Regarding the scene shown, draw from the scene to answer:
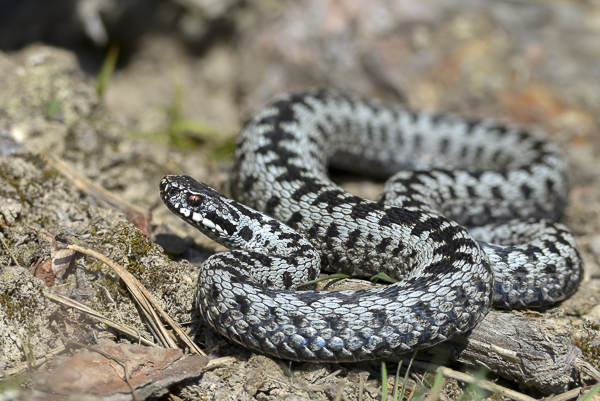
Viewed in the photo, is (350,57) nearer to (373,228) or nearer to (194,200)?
(373,228)

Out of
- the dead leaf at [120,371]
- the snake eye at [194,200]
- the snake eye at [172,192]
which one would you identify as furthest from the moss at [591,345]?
the snake eye at [172,192]

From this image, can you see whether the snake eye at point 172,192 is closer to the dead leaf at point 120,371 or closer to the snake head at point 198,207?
the snake head at point 198,207

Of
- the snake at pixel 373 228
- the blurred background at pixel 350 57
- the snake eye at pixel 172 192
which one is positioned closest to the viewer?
the snake at pixel 373 228

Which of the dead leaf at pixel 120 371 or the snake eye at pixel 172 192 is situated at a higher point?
the snake eye at pixel 172 192

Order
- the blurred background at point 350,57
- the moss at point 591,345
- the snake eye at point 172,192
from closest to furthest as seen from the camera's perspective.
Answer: the moss at point 591,345 → the snake eye at point 172,192 → the blurred background at point 350,57

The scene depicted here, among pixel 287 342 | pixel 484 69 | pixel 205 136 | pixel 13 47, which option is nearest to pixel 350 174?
pixel 205 136

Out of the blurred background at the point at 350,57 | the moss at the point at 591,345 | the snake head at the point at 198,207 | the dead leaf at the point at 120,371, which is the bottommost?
the dead leaf at the point at 120,371

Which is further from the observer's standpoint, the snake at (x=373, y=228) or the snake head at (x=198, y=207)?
the snake head at (x=198, y=207)

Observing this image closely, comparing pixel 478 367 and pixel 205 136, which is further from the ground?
pixel 205 136

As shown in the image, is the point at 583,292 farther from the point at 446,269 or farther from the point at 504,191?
the point at 446,269
